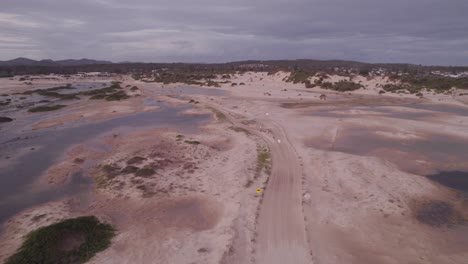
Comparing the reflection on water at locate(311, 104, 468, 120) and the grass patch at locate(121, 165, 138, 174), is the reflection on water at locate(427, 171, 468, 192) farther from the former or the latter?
the reflection on water at locate(311, 104, 468, 120)

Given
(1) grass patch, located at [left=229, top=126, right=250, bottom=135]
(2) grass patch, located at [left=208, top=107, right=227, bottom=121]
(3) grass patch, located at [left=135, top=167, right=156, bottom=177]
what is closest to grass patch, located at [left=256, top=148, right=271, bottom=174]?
(1) grass patch, located at [left=229, top=126, right=250, bottom=135]

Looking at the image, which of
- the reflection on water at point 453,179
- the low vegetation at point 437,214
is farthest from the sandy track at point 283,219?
the reflection on water at point 453,179

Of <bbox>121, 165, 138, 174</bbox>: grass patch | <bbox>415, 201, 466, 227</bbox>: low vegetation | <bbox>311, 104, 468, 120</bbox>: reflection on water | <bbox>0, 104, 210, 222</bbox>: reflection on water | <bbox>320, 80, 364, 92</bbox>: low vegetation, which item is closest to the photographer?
<bbox>415, 201, 466, 227</bbox>: low vegetation

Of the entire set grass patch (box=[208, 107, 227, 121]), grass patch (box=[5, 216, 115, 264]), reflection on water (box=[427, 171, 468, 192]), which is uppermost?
grass patch (box=[208, 107, 227, 121])

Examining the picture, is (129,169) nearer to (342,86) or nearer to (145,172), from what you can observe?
(145,172)

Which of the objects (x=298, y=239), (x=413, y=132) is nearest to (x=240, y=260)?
(x=298, y=239)

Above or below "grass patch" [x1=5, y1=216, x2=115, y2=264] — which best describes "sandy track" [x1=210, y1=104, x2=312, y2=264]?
above

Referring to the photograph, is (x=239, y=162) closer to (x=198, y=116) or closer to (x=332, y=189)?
(x=332, y=189)

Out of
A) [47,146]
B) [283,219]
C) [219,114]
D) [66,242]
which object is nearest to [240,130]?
[219,114]
